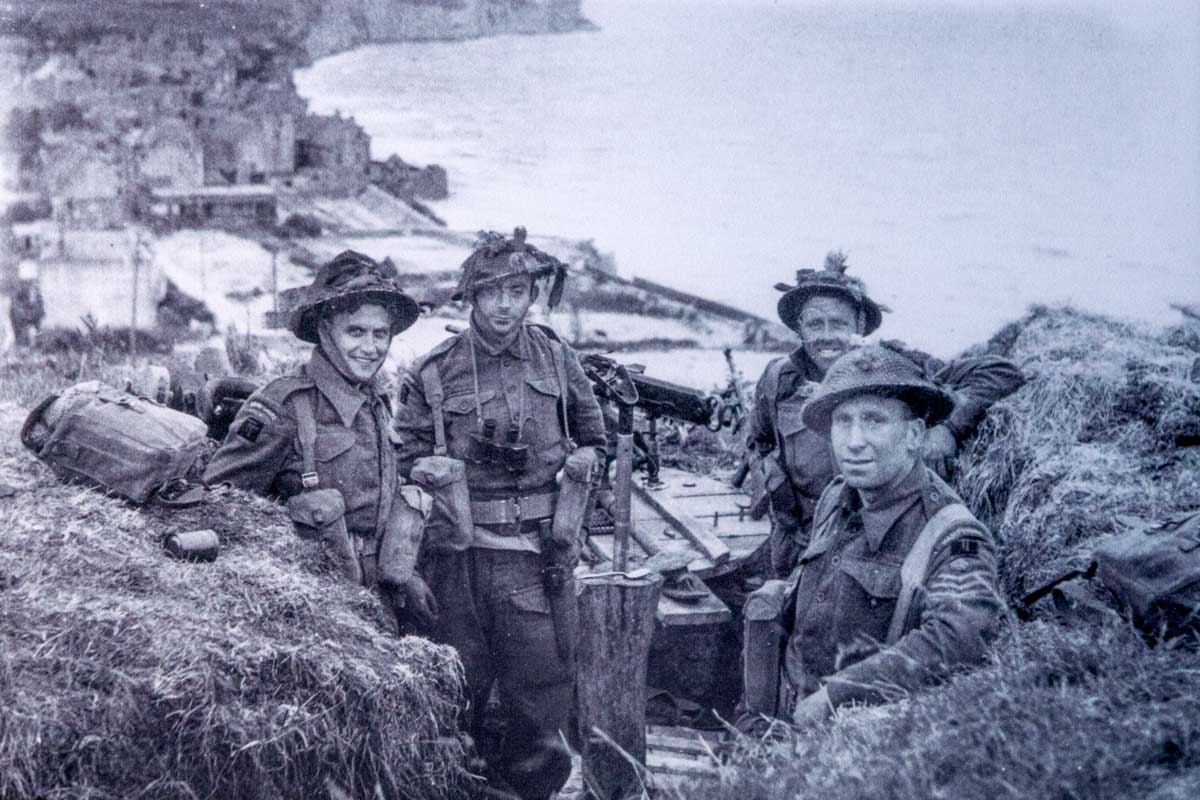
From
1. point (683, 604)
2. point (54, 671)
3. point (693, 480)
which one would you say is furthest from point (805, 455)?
point (54, 671)

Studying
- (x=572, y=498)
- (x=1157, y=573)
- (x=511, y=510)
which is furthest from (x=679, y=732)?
(x=1157, y=573)

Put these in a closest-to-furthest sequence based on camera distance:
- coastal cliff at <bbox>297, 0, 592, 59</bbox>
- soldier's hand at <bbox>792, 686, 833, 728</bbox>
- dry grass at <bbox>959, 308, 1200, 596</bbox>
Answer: soldier's hand at <bbox>792, 686, 833, 728</bbox>
dry grass at <bbox>959, 308, 1200, 596</bbox>
coastal cliff at <bbox>297, 0, 592, 59</bbox>

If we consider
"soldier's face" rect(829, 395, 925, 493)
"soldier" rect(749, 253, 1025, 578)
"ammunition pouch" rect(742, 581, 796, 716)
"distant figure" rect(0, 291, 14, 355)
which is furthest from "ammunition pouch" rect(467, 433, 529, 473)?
"distant figure" rect(0, 291, 14, 355)

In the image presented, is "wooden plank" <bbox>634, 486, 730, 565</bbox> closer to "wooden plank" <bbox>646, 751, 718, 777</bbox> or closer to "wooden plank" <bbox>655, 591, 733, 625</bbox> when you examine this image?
"wooden plank" <bbox>655, 591, 733, 625</bbox>

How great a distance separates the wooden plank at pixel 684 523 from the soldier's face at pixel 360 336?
10.0 ft

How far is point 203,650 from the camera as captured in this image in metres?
3.72

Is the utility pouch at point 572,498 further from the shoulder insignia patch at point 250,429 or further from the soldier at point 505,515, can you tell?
the shoulder insignia patch at point 250,429

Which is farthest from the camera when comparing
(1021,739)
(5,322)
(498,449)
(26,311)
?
(5,322)

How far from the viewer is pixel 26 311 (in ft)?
71.6

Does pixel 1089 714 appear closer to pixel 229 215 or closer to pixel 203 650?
pixel 203 650

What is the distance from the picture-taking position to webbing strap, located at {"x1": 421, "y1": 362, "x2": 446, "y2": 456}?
556 centimetres

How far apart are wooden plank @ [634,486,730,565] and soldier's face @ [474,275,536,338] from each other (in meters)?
2.46

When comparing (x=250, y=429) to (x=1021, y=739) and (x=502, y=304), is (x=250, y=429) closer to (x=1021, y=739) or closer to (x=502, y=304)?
(x=502, y=304)

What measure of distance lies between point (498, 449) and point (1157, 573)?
2965 mm
